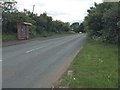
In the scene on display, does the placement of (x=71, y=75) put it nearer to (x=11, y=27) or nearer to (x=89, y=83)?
(x=89, y=83)

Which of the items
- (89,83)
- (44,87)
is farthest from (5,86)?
(89,83)

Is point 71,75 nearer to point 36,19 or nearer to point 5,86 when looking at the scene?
point 5,86

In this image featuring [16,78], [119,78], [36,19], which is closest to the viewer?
[119,78]

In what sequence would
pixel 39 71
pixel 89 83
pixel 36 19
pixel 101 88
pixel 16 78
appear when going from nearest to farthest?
pixel 101 88 < pixel 89 83 < pixel 16 78 < pixel 39 71 < pixel 36 19

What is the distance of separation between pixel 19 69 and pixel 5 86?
407cm

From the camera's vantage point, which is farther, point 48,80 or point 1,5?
point 1,5

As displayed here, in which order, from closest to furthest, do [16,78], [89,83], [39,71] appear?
1. [89,83]
2. [16,78]
3. [39,71]

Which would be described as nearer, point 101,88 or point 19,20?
point 101,88

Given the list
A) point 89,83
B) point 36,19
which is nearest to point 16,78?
point 89,83

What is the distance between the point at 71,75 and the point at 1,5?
39.8 m

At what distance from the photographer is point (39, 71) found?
46.0 ft

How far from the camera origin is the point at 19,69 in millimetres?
14578

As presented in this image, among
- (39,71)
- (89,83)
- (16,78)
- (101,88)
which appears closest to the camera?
(101,88)

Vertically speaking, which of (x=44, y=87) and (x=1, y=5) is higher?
(x=1, y=5)
